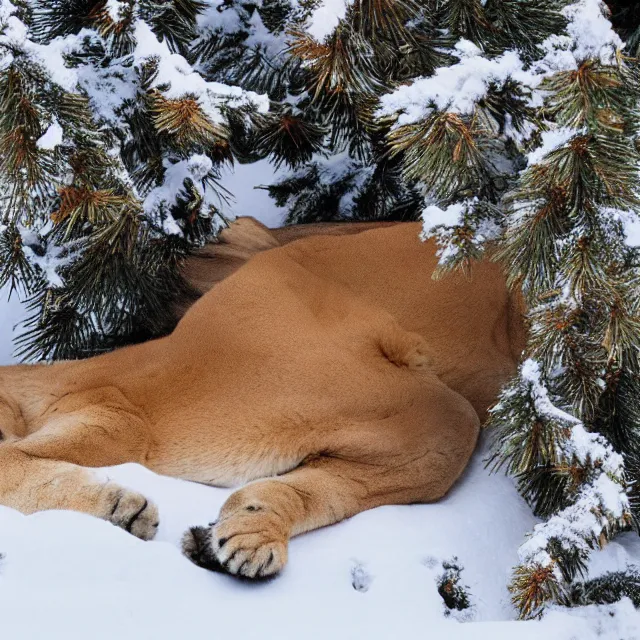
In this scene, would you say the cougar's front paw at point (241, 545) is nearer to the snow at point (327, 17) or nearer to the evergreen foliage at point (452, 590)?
the evergreen foliage at point (452, 590)

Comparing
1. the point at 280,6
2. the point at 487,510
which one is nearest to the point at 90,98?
the point at 280,6

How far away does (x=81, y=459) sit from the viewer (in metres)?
2.37

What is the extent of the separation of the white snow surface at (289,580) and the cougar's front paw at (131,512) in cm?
5

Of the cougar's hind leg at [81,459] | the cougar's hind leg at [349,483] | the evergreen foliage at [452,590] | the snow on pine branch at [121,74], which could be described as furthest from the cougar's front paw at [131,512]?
the snow on pine branch at [121,74]

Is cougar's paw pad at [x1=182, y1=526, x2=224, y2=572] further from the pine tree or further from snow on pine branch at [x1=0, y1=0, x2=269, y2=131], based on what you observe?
snow on pine branch at [x1=0, y1=0, x2=269, y2=131]

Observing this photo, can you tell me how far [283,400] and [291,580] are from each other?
679 mm

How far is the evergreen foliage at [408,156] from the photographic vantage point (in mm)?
1976

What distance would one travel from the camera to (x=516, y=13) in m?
2.46

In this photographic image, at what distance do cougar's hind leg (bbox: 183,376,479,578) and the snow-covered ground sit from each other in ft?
0.16

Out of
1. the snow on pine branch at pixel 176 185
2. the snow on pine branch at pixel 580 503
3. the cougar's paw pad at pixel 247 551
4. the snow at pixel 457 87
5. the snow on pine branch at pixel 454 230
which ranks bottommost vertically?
the cougar's paw pad at pixel 247 551

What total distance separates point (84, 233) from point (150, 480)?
2.94 ft

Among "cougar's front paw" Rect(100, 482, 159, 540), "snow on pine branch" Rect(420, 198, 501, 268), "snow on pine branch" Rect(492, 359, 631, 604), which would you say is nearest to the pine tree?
"snow on pine branch" Rect(420, 198, 501, 268)

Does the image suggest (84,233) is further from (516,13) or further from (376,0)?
(516,13)

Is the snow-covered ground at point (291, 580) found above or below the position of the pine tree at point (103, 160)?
below
